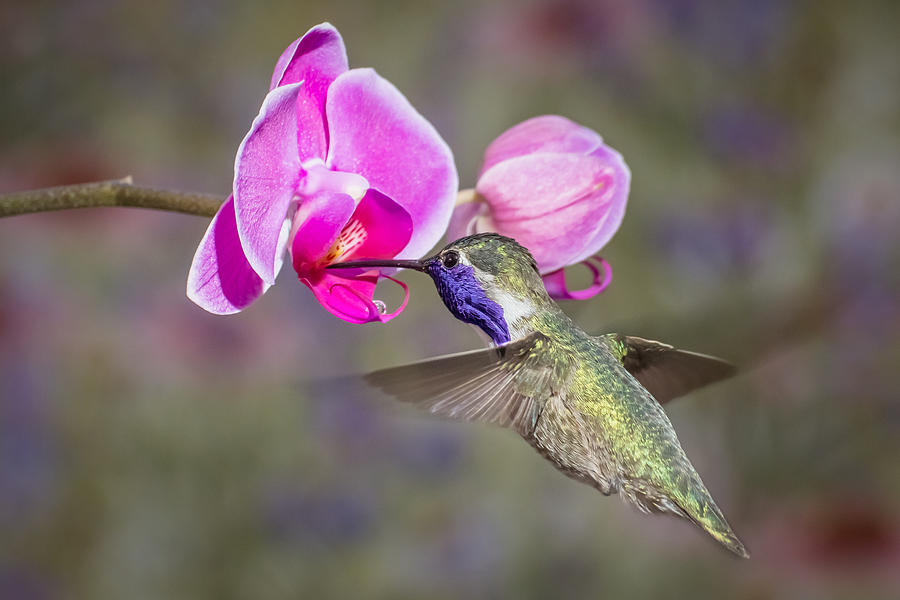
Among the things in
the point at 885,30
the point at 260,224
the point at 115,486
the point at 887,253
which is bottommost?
the point at 115,486

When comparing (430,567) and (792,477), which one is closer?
(792,477)

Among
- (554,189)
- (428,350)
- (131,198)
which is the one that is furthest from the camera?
(428,350)

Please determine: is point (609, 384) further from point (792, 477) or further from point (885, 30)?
point (885, 30)

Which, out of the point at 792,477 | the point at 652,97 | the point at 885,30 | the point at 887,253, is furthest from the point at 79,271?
the point at 885,30

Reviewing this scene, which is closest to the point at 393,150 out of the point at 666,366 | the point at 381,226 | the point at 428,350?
the point at 381,226

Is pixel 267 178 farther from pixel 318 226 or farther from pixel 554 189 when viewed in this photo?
pixel 554 189

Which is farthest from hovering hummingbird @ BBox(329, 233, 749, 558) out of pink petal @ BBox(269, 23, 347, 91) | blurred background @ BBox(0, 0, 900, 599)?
blurred background @ BBox(0, 0, 900, 599)
